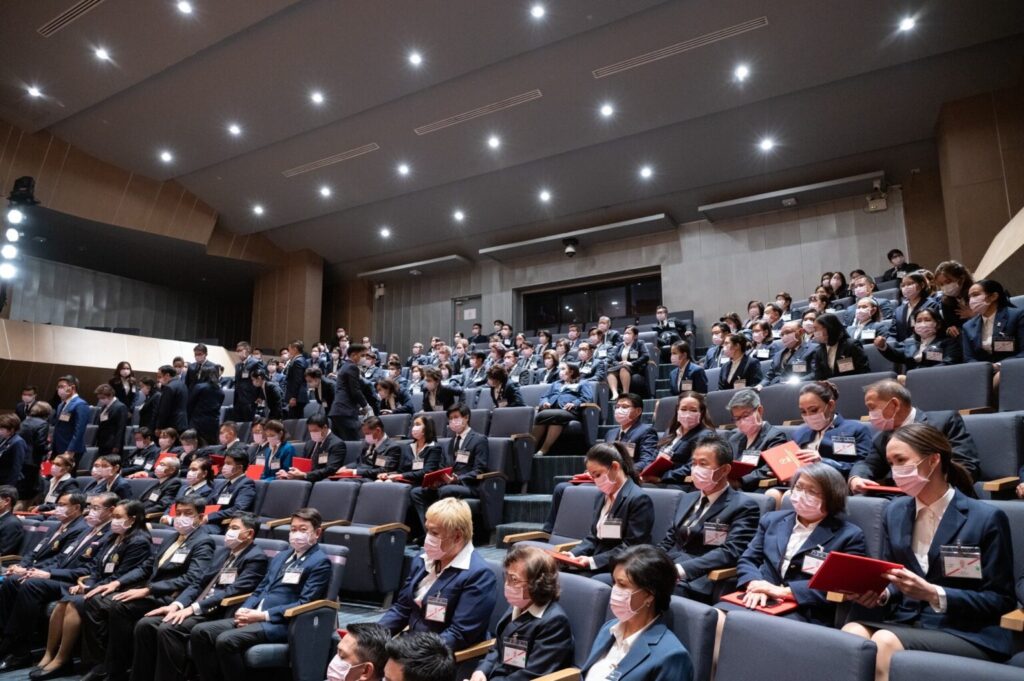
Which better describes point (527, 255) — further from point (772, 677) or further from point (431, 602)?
point (772, 677)

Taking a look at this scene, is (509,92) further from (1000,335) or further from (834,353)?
(1000,335)

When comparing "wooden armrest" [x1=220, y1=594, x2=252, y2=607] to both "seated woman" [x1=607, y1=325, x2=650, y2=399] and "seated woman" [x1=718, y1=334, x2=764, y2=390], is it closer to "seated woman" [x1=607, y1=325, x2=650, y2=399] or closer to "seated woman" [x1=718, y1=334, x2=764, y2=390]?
"seated woman" [x1=718, y1=334, x2=764, y2=390]

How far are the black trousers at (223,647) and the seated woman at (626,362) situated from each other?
12.5ft

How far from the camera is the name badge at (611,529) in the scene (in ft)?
8.43

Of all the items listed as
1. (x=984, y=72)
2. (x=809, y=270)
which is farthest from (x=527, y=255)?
(x=984, y=72)

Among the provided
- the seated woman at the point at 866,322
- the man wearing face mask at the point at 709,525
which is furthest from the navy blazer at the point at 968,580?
the seated woman at the point at 866,322

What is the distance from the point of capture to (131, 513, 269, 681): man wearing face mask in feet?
9.98

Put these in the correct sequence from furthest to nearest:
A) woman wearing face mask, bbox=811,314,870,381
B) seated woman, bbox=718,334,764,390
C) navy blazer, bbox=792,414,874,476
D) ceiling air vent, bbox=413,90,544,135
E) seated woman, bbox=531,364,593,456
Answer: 1. ceiling air vent, bbox=413,90,544,135
2. seated woman, bbox=531,364,593,456
3. seated woman, bbox=718,334,764,390
4. woman wearing face mask, bbox=811,314,870,381
5. navy blazer, bbox=792,414,874,476

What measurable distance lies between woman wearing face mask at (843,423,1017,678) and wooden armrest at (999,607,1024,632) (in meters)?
0.08

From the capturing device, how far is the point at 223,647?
278 centimetres

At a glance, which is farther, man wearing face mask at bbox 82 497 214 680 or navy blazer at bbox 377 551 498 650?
man wearing face mask at bbox 82 497 214 680

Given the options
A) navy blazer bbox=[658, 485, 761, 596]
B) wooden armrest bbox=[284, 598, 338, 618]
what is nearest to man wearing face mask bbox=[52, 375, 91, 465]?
wooden armrest bbox=[284, 598, 338, 618]

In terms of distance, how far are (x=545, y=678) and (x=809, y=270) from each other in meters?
8.81

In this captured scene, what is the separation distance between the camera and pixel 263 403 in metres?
7.38
